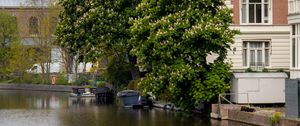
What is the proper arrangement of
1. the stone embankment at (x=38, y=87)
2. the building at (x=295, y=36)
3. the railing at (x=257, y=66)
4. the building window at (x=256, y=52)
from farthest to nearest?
the stone embankment at (x=38, y=87), the building window at (x=256, y=52), the railing at (x=257, y=66), the building at (x=295, y=36)

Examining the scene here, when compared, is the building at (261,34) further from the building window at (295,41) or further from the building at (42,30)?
the building at (42,30)

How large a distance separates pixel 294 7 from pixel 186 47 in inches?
273

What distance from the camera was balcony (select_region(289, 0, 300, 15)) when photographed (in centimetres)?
4062

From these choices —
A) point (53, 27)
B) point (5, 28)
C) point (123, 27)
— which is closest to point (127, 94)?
point (123, 27)

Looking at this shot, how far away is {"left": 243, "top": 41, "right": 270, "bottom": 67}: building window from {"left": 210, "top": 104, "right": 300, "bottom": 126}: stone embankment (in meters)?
9.66

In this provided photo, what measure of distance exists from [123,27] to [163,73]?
16385 millimetres

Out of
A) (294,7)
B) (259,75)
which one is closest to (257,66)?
(259,75)

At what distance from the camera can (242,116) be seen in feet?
135

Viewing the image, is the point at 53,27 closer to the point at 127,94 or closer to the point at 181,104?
the point at 127,94

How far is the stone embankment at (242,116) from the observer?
117ft

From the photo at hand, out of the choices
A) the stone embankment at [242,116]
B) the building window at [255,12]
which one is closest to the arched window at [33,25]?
the building window at [255,12]

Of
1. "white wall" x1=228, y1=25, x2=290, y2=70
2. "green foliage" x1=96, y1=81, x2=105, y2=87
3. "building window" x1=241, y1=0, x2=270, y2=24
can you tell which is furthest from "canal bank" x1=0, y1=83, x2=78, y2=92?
"building window" x1=241, y1=0, x2=270, y2=24

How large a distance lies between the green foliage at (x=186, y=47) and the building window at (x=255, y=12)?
6.39 metres

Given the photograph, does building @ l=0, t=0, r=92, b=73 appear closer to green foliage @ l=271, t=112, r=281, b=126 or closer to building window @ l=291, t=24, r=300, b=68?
building window @ l=291, t=24, r=300, b=68
